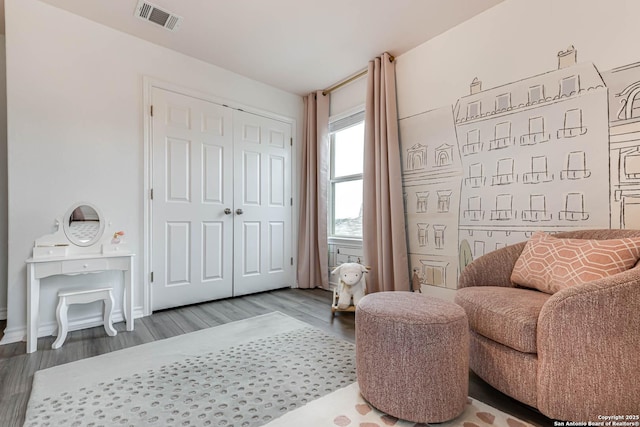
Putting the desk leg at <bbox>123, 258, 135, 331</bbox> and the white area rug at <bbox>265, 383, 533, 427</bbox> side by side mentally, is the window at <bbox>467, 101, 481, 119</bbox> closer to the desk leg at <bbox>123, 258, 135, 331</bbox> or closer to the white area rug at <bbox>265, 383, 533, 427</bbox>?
the white area rug at <bbox>265, 383, 533, 427</bbox>

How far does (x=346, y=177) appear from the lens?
3.49 metres

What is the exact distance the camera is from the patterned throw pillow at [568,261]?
1.36 metres

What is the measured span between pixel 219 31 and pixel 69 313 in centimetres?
255

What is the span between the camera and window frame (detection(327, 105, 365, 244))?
10.8ft

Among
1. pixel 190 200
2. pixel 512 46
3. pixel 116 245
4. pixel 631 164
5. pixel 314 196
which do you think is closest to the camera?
pixel 631 164

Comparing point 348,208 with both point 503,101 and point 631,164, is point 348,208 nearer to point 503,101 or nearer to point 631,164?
point 503,101

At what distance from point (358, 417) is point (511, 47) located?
2565 millimetres

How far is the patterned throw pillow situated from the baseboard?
2.96m

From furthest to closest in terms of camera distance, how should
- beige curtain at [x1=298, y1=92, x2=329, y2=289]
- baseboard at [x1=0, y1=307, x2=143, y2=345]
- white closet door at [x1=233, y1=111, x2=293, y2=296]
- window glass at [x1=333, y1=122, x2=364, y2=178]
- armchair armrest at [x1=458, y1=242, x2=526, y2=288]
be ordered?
beige curtain at [x1=298, y1=92, x2=329, y2=289] < window glass at [x1=333, y1=122, x2=364, y2=178] < white closet door at [x1=233, y1=111, x2=293, y2=296] < baseboard at [x1=0, y1=307, x2=143, y2=345] < armchair armrest at [x1=458, y1=242, x2=526, y2=288]

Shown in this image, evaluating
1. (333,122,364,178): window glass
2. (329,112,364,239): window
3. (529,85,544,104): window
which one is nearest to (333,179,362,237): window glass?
(329,112,364,239): window

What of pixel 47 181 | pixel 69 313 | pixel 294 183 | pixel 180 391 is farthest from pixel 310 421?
pixel 294 183

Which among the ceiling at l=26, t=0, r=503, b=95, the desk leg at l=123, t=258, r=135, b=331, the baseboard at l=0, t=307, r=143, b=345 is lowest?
the baseboard at l=0, t=307, r=143, b=345

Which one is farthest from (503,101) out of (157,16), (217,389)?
(157,16)

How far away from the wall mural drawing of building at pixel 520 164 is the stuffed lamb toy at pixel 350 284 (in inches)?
21.2
